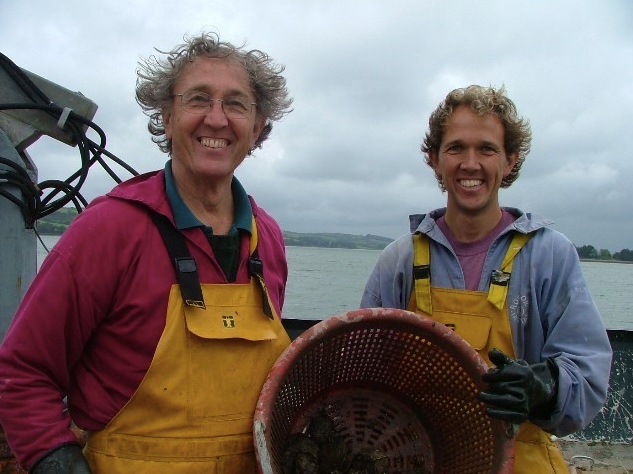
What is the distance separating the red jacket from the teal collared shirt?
31 millimetres

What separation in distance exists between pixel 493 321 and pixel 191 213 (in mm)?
1134

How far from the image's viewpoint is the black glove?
1.68m

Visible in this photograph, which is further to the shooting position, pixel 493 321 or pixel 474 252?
pixel 474 252

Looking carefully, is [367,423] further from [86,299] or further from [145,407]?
[86,299]

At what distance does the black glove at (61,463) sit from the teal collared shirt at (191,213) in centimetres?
71

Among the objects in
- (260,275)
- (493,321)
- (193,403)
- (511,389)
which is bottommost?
(193,403)

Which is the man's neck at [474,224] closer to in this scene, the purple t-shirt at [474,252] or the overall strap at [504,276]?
the purple t-shirt at [474,252]

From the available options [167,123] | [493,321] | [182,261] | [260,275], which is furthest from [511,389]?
[167,123]

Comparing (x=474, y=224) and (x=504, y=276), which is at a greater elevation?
(x=474, y=224)

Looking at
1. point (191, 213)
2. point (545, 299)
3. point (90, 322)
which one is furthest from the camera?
point (545, 299)

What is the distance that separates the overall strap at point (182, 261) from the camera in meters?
1.87

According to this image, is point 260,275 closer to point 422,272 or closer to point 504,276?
point 422,272

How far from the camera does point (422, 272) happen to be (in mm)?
2406

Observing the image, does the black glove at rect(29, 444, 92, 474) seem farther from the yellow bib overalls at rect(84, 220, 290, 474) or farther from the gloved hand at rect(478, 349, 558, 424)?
the gloved hand at rect(478, 349, 558, 424)
